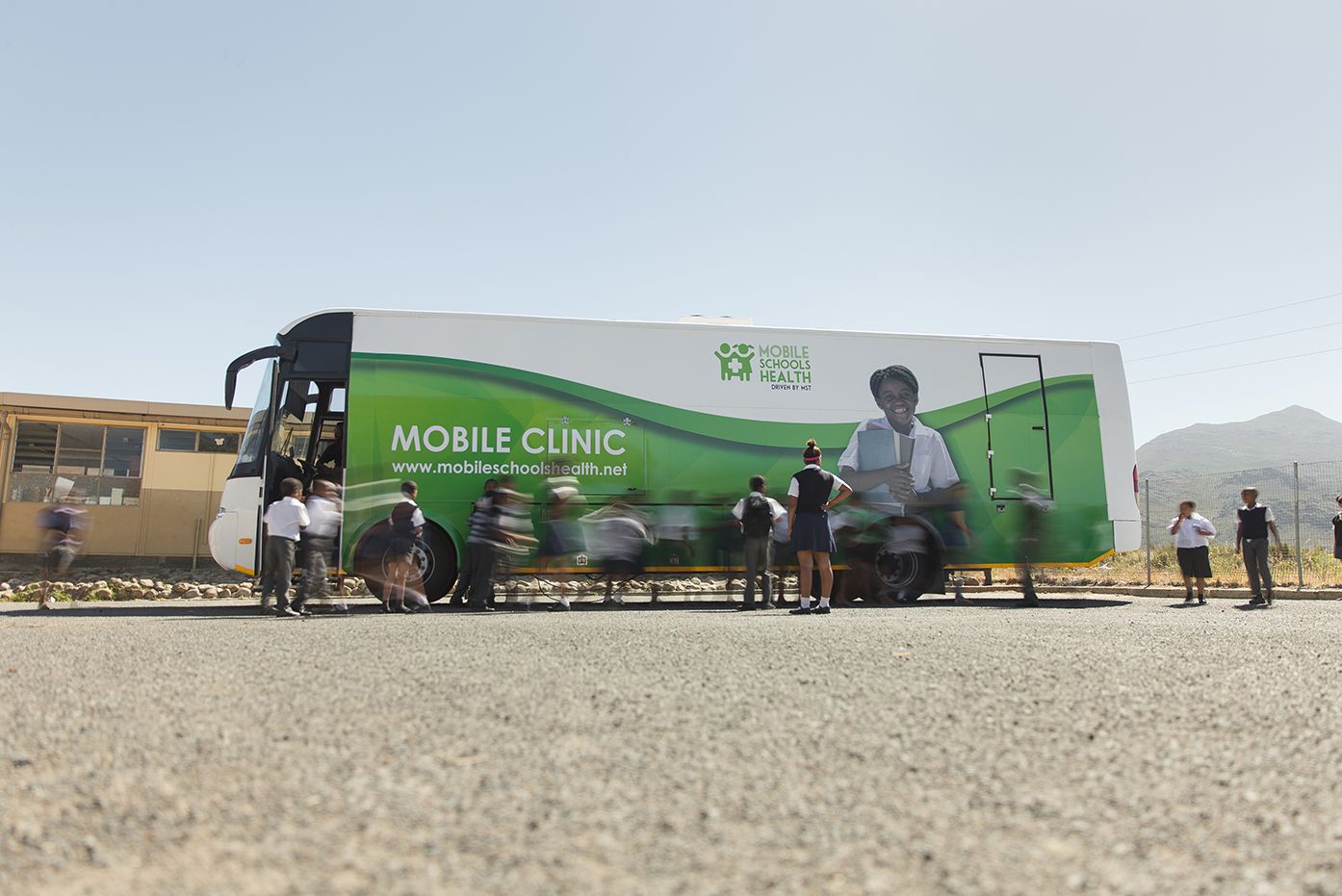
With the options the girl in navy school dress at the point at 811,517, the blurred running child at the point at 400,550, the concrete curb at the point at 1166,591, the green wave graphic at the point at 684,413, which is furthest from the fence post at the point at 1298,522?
the blurred running child at the point at 400,550

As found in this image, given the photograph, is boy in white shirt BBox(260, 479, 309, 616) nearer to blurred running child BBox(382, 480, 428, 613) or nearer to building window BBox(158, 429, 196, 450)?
blurred running child BBox(382, 480, 428, 613)

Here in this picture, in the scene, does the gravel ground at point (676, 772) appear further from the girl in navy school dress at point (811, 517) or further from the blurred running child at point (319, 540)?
the blurred running child at point (319, 540)

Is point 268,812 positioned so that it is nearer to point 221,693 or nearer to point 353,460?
point 221,693

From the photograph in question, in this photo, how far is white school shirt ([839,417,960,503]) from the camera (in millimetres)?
12055

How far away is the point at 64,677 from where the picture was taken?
15.4 ft

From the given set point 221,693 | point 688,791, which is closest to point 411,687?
point 221,693

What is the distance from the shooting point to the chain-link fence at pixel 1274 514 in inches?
637

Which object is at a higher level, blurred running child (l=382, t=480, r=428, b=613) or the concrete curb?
blurred running child (l=382, t=480, r=428, b=613)

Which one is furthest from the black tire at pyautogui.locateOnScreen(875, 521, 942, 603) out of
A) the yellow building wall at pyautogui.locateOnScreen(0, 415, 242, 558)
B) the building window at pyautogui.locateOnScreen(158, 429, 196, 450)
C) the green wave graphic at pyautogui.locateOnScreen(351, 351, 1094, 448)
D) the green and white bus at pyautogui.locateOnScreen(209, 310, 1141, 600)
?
the building window at pyautogui.locateOnScreen(158, 429, 196, 450)

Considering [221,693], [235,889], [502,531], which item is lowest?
[235,889]

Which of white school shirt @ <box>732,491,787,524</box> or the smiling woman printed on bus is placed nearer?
white school shirt @ <box>732,491,787,524</box>

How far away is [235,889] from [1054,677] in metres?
3.58

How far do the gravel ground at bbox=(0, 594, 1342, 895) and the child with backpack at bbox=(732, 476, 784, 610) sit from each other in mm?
5642

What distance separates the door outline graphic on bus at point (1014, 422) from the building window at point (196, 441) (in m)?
15.1
